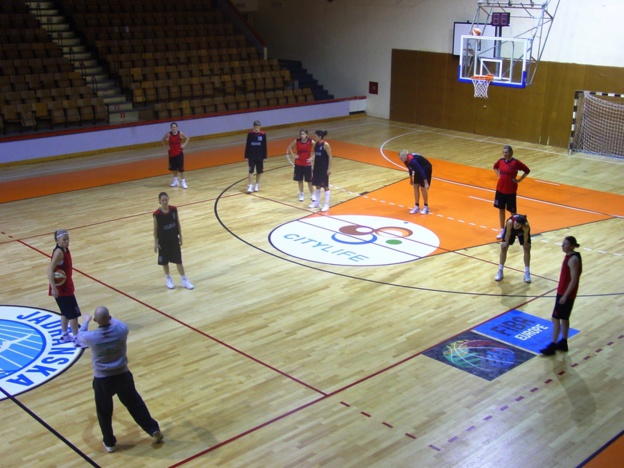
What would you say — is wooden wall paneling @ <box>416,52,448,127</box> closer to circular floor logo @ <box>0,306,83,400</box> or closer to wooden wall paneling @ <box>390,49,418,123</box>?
wooden wall paneling @ <box>390,49,418,123</box>

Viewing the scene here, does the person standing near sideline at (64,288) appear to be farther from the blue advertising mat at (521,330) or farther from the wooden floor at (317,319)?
the blue advertising mat at (521,330)

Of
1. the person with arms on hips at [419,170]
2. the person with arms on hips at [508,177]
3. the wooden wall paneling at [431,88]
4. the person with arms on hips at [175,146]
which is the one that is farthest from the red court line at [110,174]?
the person with arms on hips at [508,177]

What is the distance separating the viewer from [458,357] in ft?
27.0

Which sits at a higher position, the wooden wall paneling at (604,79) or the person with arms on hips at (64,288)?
the wooden wall paneling at (604,79)

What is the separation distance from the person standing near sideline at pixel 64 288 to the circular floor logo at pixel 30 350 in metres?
0.19

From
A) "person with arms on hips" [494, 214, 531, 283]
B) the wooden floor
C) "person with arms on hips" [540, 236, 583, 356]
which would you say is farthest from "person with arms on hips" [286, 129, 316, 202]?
"person with arms on hips" [540, 236, 583, 356]

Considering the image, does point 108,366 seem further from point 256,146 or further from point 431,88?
point 431,88

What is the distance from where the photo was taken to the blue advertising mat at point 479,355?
26.1 feet

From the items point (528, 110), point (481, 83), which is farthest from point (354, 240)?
point (528, 110)

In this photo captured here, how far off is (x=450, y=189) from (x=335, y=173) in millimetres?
2911

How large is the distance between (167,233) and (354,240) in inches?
146

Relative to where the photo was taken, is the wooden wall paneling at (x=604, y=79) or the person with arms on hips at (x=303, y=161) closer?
the person with arms on hips at (x=303, y=161)

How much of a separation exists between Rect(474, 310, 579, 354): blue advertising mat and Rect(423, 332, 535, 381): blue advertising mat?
16cm

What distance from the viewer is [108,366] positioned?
6117 mm
